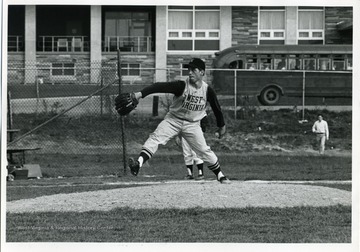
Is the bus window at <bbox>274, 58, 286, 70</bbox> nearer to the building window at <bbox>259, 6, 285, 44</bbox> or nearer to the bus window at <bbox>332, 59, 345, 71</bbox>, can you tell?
the bus window at <bbox>332, 59, 345, 71</bbox>

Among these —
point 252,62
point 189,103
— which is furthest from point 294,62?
point 189,103

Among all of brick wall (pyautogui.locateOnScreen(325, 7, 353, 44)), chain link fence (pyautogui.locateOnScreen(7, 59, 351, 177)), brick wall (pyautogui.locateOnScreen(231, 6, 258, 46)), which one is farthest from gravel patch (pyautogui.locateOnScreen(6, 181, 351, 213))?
brick wall (pyautogui.locateOnScreen(231, 6, 258, 46))

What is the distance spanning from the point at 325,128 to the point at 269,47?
3316 mm

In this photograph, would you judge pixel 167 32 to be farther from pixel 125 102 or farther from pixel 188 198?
pixel 188 198

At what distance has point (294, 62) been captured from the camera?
1936 centimetres

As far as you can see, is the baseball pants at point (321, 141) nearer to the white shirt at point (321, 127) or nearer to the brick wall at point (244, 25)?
the white shirt at point (321, 127)

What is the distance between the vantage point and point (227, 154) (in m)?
16.1

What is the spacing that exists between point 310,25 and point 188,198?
1384 centimetres

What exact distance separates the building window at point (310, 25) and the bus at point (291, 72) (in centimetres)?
186

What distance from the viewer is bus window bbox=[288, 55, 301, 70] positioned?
1920 centimetres

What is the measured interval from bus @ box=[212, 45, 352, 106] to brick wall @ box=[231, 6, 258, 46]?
1.68 meters

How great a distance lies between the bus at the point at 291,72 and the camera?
742 inches

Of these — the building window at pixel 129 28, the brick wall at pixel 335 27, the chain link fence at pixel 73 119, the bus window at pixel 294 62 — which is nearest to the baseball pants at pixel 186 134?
the chain link fence at pixel 73 119
